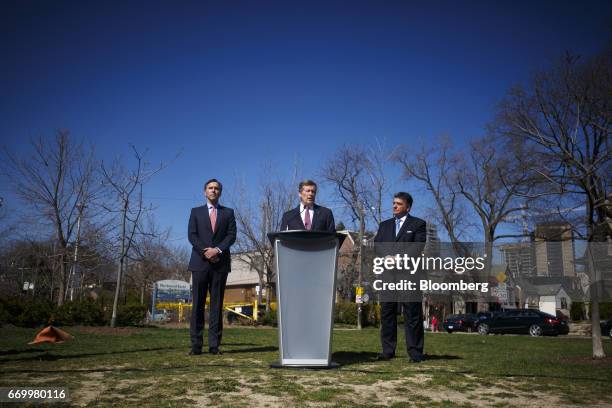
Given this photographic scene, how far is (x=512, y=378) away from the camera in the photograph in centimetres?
476

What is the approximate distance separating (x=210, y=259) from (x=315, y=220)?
1560 millimetres

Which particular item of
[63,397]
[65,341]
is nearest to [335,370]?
[63,397]

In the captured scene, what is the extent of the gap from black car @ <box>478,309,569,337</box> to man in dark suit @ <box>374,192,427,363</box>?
21.2 meters

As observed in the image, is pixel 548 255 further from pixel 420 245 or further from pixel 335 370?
pixel 335 370

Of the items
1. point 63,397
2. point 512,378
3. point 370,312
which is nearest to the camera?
point 63,397

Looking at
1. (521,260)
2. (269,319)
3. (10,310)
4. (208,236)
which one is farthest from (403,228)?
(269,319)

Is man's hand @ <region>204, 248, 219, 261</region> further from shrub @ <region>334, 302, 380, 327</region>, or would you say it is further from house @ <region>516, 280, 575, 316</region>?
shrub @ <region>334, 302, 380, 327</region>

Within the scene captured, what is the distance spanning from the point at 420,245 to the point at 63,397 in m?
4.32

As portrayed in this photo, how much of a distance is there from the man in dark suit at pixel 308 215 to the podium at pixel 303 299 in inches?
29.9

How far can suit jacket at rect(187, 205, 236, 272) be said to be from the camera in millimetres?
6621

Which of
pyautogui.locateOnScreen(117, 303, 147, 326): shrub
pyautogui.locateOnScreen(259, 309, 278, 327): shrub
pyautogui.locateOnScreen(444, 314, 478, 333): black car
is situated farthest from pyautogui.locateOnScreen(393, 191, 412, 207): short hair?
pyautogui.locateOnScreen(444, 314, 478, 333): black car

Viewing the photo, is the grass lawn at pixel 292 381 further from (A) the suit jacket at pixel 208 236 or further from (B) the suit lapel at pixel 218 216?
(B) the suit lapel at pixel 218 216

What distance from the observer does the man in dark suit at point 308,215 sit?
5.91 metres

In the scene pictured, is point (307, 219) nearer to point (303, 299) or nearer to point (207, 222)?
point (303, 299)
